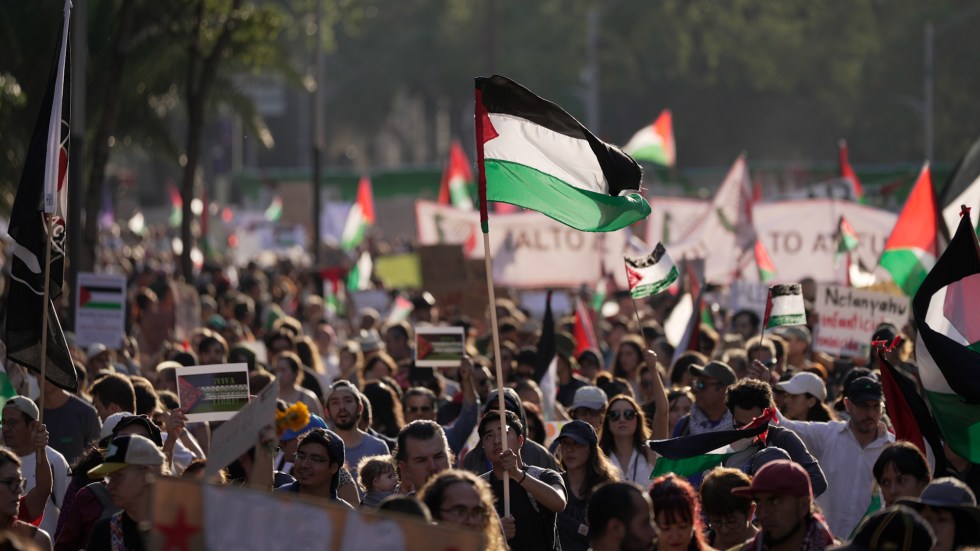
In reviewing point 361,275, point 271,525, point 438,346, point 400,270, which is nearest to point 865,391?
point 438,346

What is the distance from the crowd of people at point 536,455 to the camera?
5562 millimetres

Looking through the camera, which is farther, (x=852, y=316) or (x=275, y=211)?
(x=275, y=211)

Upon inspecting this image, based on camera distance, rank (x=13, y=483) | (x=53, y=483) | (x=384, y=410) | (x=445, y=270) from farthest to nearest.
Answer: (x=445, y=270), (x=384, y=410), (x=53, y=483), (x=13, y=483)

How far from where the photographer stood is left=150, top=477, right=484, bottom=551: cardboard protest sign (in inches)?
170

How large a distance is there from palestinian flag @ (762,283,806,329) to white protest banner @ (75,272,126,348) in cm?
511

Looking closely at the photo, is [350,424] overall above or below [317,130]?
below

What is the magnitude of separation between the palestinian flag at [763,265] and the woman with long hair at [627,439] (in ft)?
31.6

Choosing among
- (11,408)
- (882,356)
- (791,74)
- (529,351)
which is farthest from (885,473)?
(791,74)

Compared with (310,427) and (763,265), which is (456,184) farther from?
(310,427)

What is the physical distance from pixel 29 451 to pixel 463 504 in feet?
10.4

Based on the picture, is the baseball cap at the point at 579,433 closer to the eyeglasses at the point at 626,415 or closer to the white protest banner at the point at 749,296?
the eyeglasses at the point at 626,415

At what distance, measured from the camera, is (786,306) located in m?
10.7

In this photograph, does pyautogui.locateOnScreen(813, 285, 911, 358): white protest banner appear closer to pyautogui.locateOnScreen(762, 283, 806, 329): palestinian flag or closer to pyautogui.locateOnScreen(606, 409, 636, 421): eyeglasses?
pyautogui.locateOnScreen(762, 283, 806, 329): palestinian flag

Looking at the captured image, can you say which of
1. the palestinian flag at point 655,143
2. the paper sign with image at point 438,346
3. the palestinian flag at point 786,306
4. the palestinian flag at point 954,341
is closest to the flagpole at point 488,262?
the palestinian flag at point 954,341
